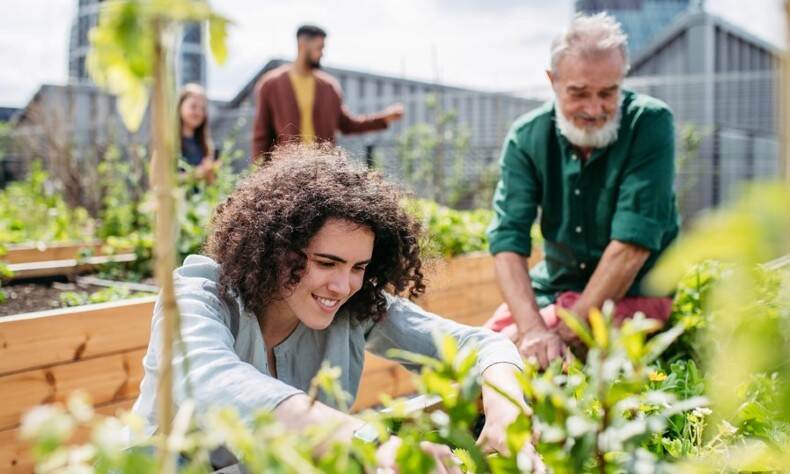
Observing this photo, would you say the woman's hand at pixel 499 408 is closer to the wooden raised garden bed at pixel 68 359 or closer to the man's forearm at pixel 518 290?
the wooden raised garden bed at pixel 68 359

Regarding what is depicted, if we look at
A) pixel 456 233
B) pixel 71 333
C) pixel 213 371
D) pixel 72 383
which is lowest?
pixel 72 383

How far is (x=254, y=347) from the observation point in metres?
1.66

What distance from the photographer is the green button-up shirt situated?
8.18ft

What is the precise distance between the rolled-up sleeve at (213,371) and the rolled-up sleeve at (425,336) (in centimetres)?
52

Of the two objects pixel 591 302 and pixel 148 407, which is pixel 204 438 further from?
pixel 591 302

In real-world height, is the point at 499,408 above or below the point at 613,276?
below

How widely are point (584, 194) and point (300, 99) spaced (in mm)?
2304

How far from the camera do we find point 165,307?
0.68 metres

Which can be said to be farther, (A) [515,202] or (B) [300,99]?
(B) [300,99]

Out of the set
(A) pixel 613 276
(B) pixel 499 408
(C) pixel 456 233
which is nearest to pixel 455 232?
(C) pixel 456 233

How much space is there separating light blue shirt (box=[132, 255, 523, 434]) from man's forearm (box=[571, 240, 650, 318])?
602 mm

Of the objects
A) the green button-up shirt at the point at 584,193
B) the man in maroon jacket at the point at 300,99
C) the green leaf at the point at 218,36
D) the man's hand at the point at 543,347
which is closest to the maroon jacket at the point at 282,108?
the man in maroon jacket at the point at 300,99

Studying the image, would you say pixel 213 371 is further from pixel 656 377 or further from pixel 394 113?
pixel 394 113

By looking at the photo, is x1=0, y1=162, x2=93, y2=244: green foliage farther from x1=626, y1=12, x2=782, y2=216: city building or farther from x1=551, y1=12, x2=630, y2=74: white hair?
x1=626, y1=12, x2=782, y2=216: city building
